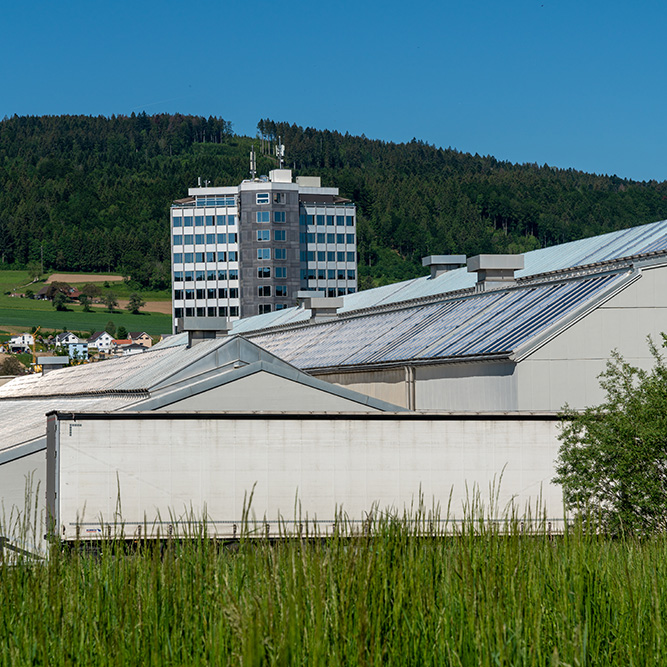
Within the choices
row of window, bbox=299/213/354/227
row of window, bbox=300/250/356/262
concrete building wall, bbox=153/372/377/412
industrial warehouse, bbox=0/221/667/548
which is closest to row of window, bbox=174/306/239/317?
row of window, bbox=300/250/356/262

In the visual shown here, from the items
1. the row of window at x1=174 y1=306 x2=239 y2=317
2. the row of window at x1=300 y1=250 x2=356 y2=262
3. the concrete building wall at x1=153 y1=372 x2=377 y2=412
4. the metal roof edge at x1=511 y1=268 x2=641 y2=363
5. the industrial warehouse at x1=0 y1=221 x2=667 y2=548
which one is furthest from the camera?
the row of window at x1=300 y1=250 x2=356 y2=262

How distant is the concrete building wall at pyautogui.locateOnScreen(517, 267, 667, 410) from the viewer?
35.2 meters

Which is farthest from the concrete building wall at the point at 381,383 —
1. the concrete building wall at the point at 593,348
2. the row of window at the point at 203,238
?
the row of window at the point at 203,238

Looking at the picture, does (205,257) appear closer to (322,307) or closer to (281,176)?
(281,176)

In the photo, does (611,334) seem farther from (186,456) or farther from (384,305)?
(384,305)

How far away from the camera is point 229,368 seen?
111 ft

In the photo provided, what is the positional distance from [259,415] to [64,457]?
5.13 metres

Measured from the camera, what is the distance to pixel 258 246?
575 ft

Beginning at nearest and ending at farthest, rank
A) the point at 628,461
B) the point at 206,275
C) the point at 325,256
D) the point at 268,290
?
the point at 628,461 → the point at 268,290 → the point at 206,275 → the point at 325,256

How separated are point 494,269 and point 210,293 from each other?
136216 millimetres

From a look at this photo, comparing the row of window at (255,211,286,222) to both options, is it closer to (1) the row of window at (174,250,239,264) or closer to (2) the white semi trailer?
(1) the row of window at (174,250,239,264)

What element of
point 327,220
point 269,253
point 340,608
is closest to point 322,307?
point 340,608

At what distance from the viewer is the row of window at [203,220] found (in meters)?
182

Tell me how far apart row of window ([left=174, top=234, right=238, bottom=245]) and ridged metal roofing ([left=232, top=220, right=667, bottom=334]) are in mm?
105995
